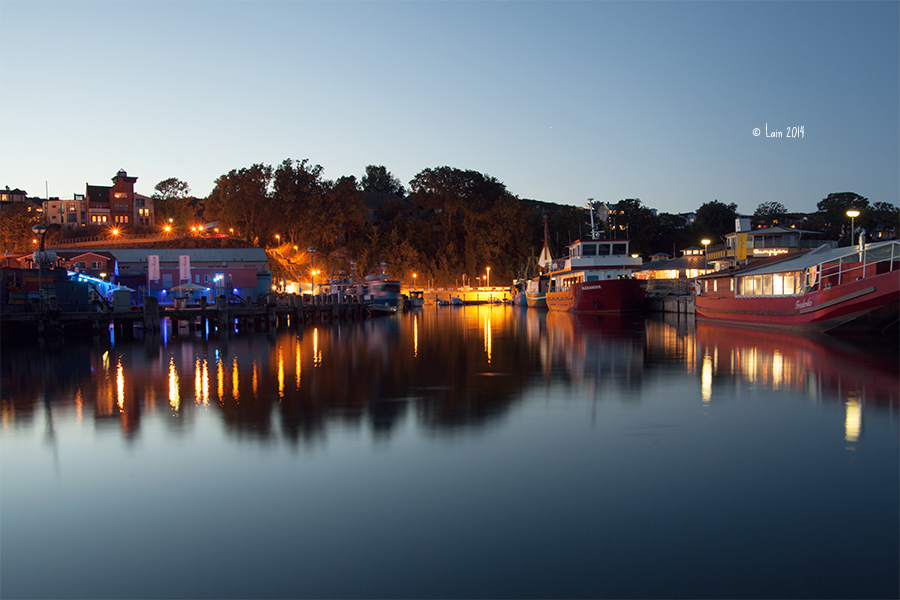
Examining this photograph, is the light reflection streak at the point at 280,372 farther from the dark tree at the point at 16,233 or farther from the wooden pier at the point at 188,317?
the dark tree at the point at 16,233

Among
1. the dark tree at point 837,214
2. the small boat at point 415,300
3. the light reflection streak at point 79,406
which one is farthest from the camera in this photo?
the small boat at point 415,300

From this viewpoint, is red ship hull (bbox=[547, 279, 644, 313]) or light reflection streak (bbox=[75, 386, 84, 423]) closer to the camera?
light reflection streak (bbox=[75, 386, 84, 423])

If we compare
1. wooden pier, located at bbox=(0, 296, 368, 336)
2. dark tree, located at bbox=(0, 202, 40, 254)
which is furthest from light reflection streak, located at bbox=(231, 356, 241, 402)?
dark tree, located at bbox=(0, 202, 40, 254)

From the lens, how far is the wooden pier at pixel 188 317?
3166 cm

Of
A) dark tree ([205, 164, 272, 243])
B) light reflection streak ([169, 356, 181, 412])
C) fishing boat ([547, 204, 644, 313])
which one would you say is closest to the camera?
light reflection streak ([169, 356, 181, 412])

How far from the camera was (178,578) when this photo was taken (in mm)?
5676

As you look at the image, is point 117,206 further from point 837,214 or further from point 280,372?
point 837,214

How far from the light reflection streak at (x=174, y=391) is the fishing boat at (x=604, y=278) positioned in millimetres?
38190

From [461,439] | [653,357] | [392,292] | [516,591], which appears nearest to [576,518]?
[516,591]

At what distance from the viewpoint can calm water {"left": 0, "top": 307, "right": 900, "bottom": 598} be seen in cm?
563

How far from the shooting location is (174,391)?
15328 mm

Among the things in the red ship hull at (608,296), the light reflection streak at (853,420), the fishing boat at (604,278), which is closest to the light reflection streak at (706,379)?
the light reflection streak at (853,420)

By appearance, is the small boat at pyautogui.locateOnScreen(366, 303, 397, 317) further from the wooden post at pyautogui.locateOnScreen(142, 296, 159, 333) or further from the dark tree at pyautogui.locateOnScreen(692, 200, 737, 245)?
the dark tree at pyautogui.locateOnScreen(692, 200, 737, 245)

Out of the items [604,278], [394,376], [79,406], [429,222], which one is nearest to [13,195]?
[429,222]
